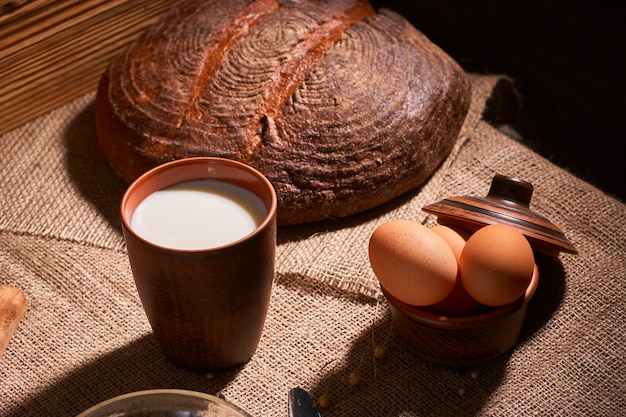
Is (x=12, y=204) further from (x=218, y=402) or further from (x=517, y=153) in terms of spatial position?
(x=517, y=153)

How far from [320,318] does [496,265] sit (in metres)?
0.35

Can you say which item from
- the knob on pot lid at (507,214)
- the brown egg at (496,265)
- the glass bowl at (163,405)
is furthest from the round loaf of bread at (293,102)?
the glass bowl at (163,405)

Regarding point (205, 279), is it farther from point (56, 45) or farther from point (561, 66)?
point (561, 66)

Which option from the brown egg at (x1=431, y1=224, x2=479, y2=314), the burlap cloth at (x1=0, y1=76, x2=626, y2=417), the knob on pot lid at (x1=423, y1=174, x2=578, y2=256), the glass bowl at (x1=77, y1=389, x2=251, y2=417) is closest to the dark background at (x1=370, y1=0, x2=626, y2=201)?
the burlap cloth at (x1=0, y1=76, x2=626, y2=417)


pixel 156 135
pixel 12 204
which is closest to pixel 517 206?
pixel 156 135

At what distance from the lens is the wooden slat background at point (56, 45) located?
1531 mm

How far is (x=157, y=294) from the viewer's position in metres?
0.97

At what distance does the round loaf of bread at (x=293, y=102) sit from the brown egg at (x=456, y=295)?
309 mm

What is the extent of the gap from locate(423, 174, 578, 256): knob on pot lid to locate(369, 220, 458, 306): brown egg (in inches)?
3.9

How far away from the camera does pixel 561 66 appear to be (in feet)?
6.09

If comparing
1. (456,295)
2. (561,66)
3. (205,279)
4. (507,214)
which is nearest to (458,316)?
(456,295)

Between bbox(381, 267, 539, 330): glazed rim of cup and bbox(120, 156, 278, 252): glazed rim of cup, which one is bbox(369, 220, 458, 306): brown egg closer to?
bbox(381, 267, 539, 330): glazed rim of cup

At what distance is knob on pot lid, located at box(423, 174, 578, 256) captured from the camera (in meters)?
1.09

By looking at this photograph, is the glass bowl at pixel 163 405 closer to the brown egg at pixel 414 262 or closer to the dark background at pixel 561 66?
the brown egg at pixel 414 262
